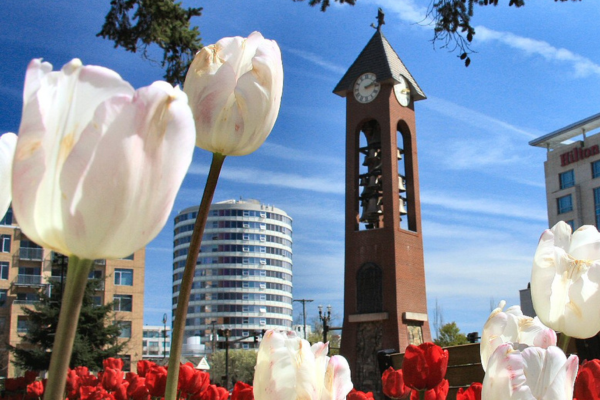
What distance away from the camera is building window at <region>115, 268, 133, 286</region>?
48.9m

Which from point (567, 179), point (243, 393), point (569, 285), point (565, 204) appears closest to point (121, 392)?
point (243, 393)

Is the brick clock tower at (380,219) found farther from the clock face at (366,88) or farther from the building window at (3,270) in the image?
the building window at (3,270)

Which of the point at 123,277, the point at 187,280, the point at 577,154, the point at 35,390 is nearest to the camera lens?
the point at 187,280

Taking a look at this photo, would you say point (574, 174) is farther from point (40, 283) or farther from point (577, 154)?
point (40, 283)

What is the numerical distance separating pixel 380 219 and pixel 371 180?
5.49ft

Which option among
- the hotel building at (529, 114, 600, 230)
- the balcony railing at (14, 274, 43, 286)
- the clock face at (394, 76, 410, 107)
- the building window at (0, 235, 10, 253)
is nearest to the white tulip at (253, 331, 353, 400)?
the clock face at (394, 76, 410, 107)

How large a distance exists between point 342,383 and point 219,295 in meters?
110

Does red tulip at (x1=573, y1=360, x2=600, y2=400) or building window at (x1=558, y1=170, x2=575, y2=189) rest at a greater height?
building window at (x1=558, y1=170, x2=575, y2=189)

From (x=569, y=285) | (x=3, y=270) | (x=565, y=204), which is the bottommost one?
(x=569, y=285)

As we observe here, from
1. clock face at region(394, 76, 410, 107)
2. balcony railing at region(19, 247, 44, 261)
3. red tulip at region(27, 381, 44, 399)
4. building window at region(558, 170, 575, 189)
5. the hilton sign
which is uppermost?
the hilton sign

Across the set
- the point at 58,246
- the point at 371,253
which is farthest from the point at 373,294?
the point at 58,246

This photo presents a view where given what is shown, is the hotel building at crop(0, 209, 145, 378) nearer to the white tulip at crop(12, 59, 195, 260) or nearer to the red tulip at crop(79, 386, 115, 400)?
the red tulip at crop(79, 386, 115, 400)

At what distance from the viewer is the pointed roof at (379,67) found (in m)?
26.5

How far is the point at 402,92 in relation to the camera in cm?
2730
